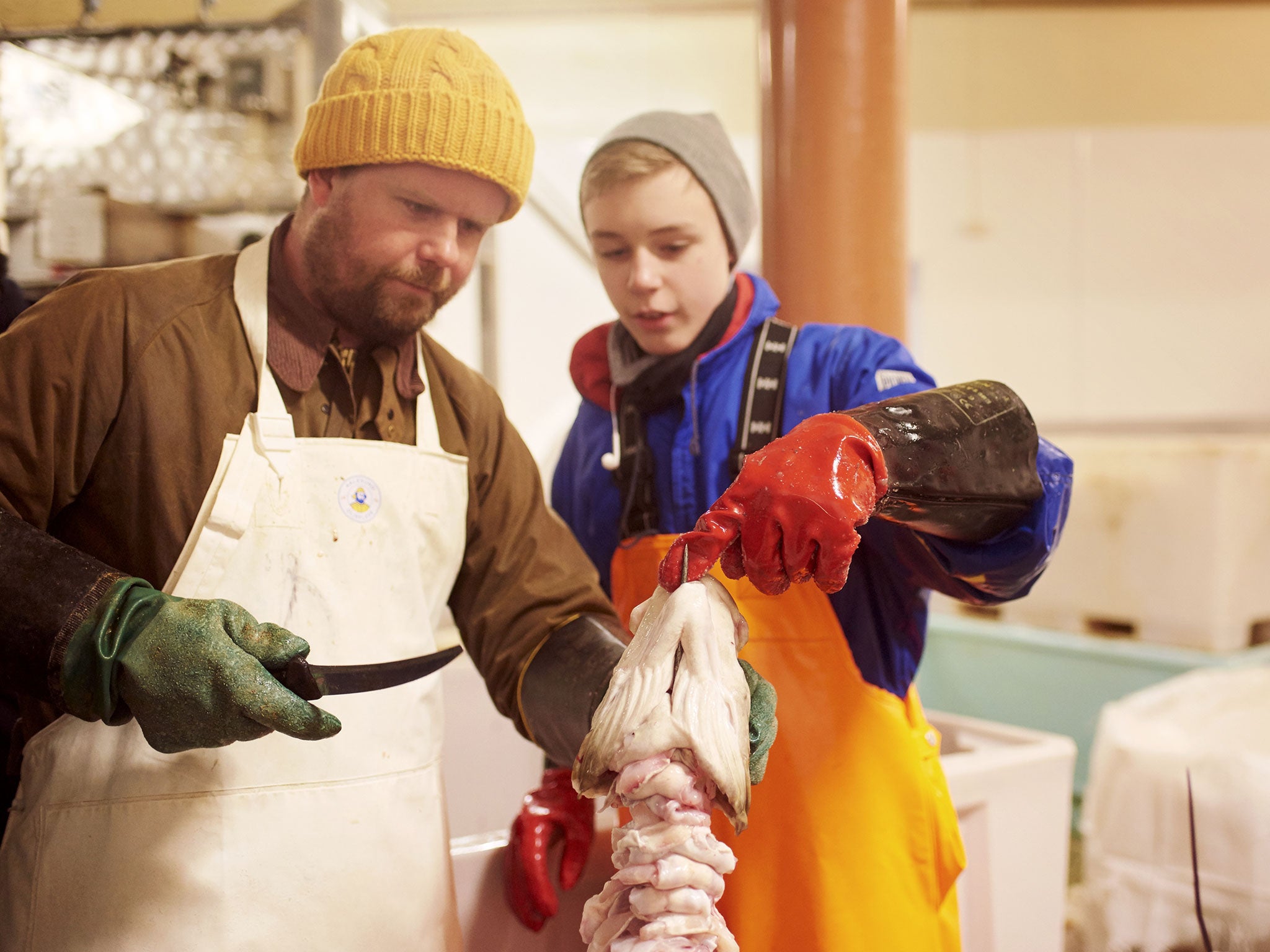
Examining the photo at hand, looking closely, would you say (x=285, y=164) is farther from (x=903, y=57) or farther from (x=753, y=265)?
(x=753, y=265)

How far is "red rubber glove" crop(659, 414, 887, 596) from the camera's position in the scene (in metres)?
0.83

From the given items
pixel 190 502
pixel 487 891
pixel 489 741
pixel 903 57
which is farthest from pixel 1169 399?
pixel 190 502

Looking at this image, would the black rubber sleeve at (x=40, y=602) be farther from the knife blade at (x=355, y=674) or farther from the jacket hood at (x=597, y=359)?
the jacket hood at (x=597, y=359)

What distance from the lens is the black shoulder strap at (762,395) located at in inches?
49.3

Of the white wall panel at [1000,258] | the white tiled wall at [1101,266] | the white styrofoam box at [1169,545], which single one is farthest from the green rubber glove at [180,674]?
the white tiled wall at [1101,266]

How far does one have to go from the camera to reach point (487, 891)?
4.25ft

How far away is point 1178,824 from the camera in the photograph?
2.07 m

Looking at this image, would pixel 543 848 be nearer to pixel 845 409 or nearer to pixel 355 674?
pixel 355 674

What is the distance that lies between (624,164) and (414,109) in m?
0.32

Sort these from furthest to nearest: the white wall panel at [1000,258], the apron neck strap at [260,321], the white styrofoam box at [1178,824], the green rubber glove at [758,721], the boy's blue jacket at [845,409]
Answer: the white wall panel at [1000,258]
the white styrofoam box at [1178,824]
the boy's blue jacket at [845,409]
the apron neck strap at [260,321]
the green rubber glove at [758,721]

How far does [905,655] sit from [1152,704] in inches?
58.8

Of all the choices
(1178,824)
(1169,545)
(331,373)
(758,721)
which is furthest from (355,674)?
(1169,545)

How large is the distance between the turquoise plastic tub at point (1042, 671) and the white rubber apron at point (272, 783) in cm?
285

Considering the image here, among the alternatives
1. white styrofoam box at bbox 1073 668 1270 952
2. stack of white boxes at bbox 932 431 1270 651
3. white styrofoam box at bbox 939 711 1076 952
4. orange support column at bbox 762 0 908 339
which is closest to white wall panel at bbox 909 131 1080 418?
stack of white boxes at bbox 932 431 1270 651
